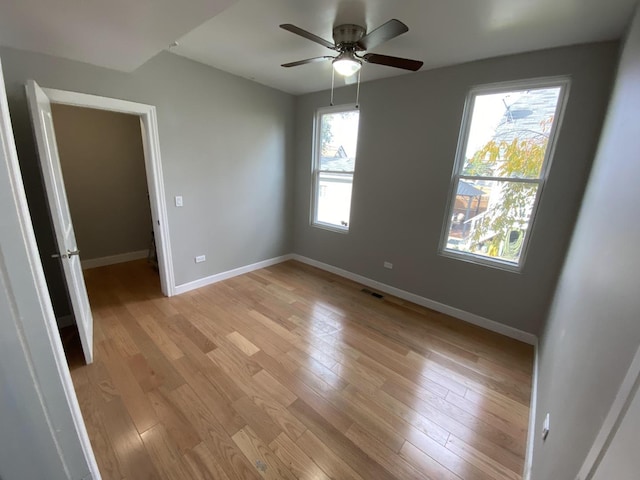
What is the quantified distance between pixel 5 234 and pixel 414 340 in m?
2.73

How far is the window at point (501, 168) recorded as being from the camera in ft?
7.54

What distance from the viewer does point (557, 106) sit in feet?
7.22

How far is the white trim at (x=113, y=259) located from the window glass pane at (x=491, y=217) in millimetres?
4746

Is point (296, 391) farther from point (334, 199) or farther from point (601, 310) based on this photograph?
point (334, 199)

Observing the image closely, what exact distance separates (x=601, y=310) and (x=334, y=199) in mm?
3234

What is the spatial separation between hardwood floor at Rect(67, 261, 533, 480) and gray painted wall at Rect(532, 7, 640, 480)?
0.47 m

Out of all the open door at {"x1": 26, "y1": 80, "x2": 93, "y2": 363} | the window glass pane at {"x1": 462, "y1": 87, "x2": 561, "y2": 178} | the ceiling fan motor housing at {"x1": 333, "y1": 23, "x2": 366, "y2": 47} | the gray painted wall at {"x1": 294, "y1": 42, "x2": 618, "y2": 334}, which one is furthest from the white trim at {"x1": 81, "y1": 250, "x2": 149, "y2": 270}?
the window glass pane at {"x1": 462, "y1": 87, "x2": 561, "y2": 178}

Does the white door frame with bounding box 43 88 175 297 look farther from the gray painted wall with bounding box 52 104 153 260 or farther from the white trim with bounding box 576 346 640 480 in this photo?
the white trim with bounding box 576 346 640 480

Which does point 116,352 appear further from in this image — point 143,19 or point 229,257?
point 143,19

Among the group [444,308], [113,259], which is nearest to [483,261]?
[444,308]

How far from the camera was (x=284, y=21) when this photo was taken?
195cm

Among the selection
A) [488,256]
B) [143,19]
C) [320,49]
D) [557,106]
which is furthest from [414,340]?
[143,19]

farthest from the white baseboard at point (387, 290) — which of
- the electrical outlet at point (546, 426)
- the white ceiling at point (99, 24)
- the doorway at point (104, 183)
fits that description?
the white ceiling at point (99, 24)

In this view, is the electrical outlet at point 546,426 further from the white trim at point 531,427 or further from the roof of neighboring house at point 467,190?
the roof of neighboring house at point 467,190
